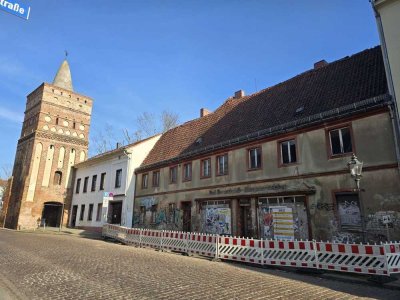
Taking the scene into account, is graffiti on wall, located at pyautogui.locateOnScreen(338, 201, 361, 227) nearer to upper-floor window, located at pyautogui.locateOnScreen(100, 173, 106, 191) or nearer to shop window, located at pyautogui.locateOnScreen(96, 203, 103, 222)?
shop window, located at pyautogui.locateOnScreen(96, 203, 103, 222)

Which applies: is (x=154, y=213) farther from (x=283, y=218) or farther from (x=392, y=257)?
(x=392, y=257)

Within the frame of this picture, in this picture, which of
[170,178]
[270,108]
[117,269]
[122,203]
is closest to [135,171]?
[122,203]

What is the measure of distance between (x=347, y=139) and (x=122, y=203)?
2045 cm

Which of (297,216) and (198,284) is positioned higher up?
(297,216)

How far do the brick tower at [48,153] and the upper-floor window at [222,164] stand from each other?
24.9m

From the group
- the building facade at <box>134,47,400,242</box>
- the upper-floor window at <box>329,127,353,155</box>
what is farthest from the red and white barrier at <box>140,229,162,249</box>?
the upper-floor window at <box>329,127,353,155</box>

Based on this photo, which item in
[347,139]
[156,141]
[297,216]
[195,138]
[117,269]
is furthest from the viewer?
[156,141]

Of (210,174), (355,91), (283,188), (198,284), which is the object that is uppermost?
(355,91)

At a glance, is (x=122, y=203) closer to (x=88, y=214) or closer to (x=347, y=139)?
(x=88, y=214)

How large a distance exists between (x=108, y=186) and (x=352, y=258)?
2506 cm

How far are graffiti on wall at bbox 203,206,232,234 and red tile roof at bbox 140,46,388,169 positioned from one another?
4451mm

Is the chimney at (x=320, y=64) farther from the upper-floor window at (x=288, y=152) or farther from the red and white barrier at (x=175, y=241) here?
the red and white barrier at (x=175, y=241)

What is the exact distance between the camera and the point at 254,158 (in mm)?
18141

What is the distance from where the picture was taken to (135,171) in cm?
2850
